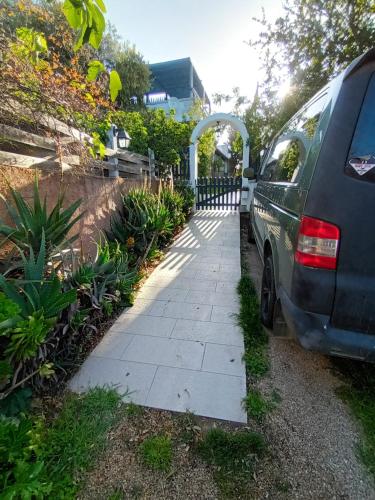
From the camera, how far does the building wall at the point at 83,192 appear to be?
2.27m

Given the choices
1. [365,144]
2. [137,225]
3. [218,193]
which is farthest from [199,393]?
[218,193]

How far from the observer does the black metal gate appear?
8.80 m

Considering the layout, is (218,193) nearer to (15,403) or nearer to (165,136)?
(165,136)

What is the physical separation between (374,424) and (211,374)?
107 centimetres

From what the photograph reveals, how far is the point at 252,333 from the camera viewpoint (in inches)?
97.0

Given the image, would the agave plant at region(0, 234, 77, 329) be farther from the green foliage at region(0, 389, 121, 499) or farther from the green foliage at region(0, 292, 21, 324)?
the green foliage at region(0, 389, 121, 499)

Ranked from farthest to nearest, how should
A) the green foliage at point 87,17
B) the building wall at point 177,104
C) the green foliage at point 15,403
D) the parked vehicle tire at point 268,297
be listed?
the building wall at point 177,104, the parked vehicle tire at point 268,297, the green foliage at point 15,403, the green foliage at point 87,17

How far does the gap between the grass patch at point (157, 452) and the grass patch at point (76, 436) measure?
26 cm

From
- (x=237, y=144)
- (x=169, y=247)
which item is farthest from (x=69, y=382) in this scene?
(x=237, y=144)

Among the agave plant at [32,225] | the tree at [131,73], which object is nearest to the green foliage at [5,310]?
the agave plant at [32,225]

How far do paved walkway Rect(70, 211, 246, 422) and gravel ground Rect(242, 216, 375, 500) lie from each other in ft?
0.91

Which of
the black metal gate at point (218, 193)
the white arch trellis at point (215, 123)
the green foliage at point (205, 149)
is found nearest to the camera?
the white arch trellis at point (215, 123)

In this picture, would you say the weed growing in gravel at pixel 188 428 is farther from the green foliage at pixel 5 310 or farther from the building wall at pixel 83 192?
the building wall at pixel 83 192

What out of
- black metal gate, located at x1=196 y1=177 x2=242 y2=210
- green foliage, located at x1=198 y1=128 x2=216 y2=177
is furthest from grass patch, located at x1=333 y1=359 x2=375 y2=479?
green foliage, located at x1=198 y1=128 x2=216 y2=177
